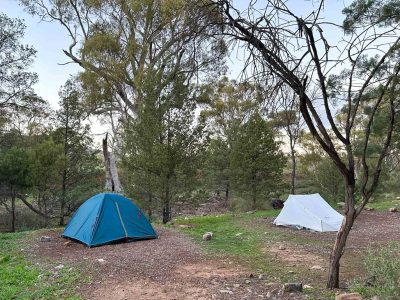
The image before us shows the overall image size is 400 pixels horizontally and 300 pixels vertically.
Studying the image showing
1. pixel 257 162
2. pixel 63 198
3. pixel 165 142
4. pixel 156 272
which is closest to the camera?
pixel 156 272

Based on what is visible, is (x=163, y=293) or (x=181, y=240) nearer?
(x=163, y=293)

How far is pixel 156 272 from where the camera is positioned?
6.01m

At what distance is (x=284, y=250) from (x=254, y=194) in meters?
9.20

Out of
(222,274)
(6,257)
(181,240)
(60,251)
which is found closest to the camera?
(222,274)

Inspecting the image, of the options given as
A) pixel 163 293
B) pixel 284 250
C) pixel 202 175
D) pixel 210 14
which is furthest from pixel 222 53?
pixel 202 175

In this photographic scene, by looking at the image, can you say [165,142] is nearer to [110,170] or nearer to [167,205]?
[167,205]

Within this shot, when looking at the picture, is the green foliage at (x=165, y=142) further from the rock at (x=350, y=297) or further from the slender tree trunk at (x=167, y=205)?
the rock at (x=350, y=297)

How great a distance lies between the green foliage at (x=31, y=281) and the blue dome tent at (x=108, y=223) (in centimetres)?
158

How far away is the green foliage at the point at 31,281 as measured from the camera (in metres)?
4.97

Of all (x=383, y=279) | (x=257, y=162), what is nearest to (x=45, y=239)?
(x=383, y=279)

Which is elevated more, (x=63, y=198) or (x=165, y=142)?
(x=165, y=142)

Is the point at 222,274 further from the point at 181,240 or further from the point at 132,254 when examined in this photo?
the point at 181,240

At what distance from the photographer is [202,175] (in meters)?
14.5

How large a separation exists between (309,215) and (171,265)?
571cm
